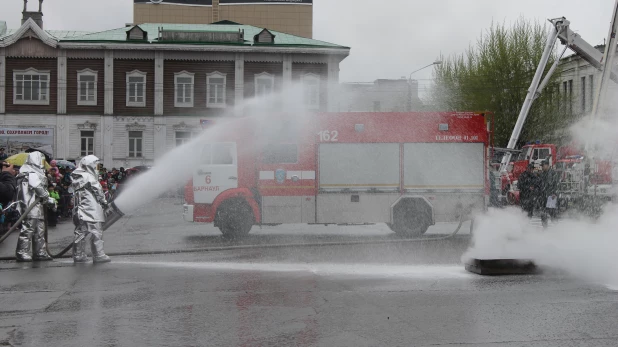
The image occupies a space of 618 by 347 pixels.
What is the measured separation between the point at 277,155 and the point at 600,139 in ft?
25.1

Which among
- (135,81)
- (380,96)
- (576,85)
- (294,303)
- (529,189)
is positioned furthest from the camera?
(135,81)

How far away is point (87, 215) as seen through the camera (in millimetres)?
11273

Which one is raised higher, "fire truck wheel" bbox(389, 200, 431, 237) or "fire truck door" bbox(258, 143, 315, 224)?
"fire truck door" bbox(258, 143, 315, 224)

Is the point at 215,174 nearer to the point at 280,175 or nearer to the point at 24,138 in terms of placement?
the point at 280,175

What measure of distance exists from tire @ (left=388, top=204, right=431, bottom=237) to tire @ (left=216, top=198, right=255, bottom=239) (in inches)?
133

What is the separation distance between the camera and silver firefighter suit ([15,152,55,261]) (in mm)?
11461

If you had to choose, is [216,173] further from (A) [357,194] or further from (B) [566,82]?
(B) [566,82]

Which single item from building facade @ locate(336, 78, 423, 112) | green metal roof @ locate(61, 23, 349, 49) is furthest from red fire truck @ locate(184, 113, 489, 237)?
green metal roof @ locate(61, 23, 349, 49)

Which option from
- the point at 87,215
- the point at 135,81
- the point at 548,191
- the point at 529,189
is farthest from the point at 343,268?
the point at 135,81

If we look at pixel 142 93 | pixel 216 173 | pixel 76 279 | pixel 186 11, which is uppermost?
pixel 186 11

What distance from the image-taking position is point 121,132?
42.5 meters

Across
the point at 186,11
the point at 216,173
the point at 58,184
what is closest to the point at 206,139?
the point at 216,173

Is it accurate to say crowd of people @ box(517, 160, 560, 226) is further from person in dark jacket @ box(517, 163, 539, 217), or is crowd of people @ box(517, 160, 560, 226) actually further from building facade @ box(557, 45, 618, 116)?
building facade @ box(557, 45, 618, 116)

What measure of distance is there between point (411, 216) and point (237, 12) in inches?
1791
